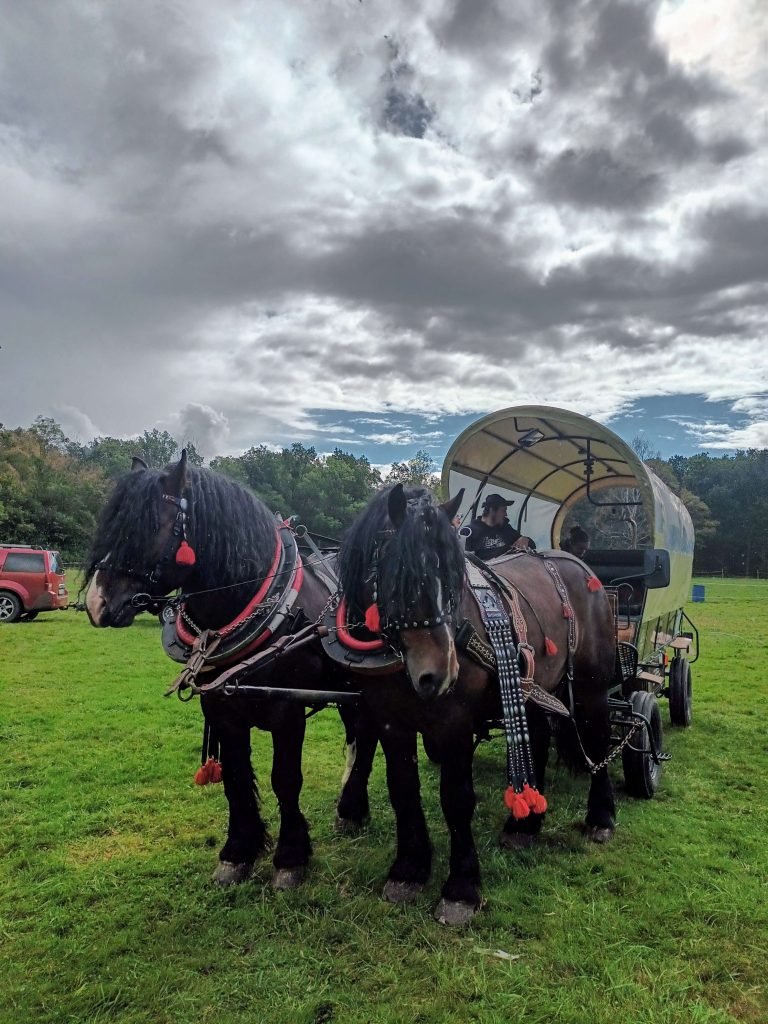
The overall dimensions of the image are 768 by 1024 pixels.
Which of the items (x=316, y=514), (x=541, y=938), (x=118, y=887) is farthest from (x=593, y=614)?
(x=316, y=514)

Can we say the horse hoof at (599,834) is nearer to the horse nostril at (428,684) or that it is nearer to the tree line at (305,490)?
the horse nostril at (428,684)

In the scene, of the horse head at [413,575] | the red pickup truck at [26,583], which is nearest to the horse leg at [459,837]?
the horse head at [413,575]

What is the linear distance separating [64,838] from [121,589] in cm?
221

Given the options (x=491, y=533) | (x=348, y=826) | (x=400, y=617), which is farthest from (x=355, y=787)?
(x=491, y=533)

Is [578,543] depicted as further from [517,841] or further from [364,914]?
[364,914]

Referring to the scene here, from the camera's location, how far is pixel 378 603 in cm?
266

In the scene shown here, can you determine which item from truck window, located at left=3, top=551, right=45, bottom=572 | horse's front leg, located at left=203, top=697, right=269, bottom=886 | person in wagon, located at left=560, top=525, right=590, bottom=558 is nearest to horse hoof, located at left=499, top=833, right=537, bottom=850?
horse's front leg, located at left=203, top=697, right=269, bottom=886

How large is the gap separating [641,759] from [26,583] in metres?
13.7

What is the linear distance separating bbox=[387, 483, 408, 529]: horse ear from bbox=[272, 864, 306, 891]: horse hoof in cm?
198

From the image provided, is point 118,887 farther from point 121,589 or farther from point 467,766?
point 467,766

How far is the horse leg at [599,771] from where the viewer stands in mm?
3889

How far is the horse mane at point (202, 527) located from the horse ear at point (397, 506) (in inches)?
33.0

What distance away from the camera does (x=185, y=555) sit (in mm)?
2824

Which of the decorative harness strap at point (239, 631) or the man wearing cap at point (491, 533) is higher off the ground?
the man wearing cap at point (491, 533)
